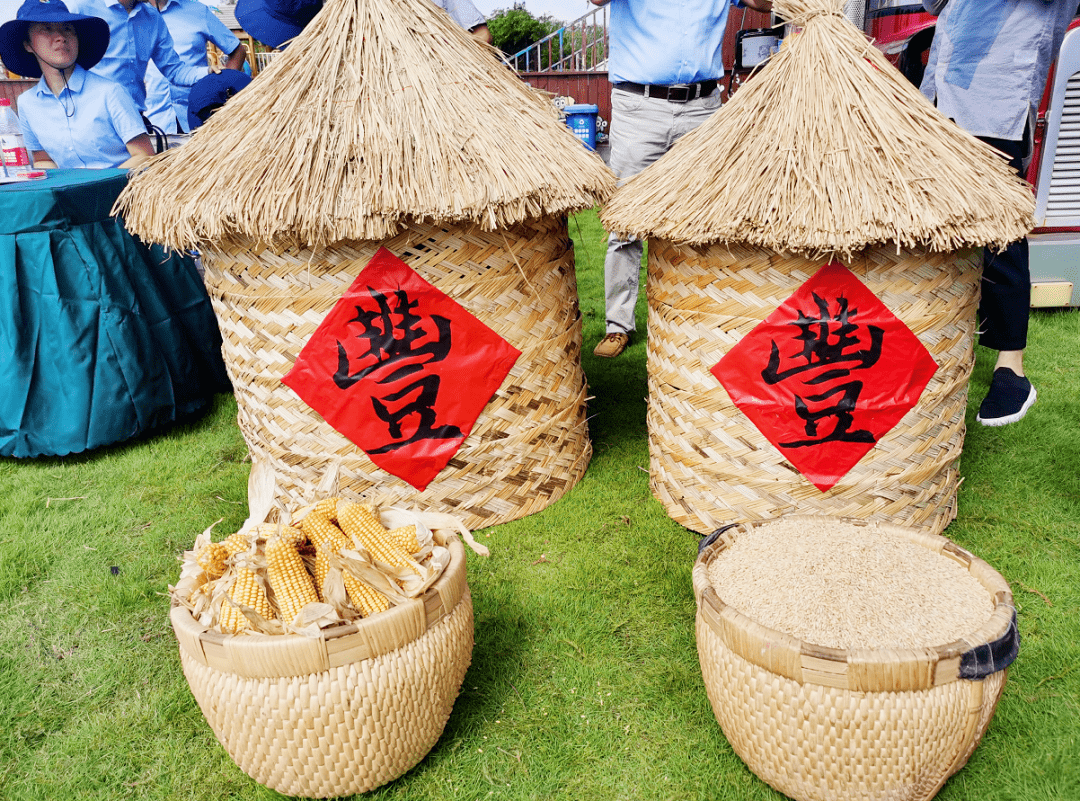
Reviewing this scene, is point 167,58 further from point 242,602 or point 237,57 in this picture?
point 242,602

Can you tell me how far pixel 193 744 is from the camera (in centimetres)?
191

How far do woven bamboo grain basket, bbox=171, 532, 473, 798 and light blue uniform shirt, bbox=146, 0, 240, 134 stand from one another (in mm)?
5510

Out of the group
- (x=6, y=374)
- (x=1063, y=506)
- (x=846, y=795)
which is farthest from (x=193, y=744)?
(x=1063, y=506)

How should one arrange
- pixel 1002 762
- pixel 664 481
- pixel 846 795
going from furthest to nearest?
pixel 664 481
pixel 1002 762
pixel 846 795

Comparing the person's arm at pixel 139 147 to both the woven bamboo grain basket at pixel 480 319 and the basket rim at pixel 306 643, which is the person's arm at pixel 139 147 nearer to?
the woven bamboo grain basket at pixel 480 319

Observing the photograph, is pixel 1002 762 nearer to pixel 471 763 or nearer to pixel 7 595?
pixel 471 763

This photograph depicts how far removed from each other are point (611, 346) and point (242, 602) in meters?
2.94

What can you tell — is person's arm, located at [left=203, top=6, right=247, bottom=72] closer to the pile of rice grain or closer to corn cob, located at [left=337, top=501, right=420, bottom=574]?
corn cob, located at [left=337, top=501, right=420, bottom=574]

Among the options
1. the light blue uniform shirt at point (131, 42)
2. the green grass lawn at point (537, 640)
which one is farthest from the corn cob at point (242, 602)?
the light blue uniform shirt at point (131, 42)

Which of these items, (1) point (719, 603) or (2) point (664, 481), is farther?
(2) point (664, 481)

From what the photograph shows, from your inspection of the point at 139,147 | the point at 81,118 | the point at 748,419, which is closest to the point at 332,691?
the point at 748,419

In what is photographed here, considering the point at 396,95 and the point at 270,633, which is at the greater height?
the point at 396,95

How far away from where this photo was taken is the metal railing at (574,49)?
14.5 meters

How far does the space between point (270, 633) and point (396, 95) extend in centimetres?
164
